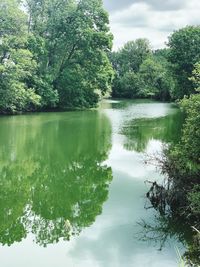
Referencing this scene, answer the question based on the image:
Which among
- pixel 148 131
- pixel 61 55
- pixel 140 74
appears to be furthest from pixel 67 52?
pixel 140 74

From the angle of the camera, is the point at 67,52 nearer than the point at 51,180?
No

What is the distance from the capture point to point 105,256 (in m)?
8.61

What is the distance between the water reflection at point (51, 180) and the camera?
10.4 metres

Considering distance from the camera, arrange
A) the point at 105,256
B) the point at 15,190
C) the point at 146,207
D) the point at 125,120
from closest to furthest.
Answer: the point at 105,256
the point at 146,207
the point at 15,190
the point at 125,120

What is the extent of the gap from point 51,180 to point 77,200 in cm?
250

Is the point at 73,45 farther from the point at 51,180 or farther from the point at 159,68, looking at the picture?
the point at 159,68

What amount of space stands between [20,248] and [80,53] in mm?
36428

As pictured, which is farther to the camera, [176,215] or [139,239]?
[176,215]

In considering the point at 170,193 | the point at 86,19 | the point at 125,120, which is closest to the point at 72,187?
the point at 170,193

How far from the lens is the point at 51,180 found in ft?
48.1

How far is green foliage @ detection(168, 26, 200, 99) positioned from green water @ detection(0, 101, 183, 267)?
2131cm

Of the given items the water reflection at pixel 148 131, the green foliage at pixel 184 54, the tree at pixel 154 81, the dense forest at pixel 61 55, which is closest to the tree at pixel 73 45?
the dense forest at pixel 61 55

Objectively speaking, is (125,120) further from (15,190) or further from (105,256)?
(105,256)

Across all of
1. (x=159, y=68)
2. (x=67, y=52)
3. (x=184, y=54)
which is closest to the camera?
(x=67, y=52)
